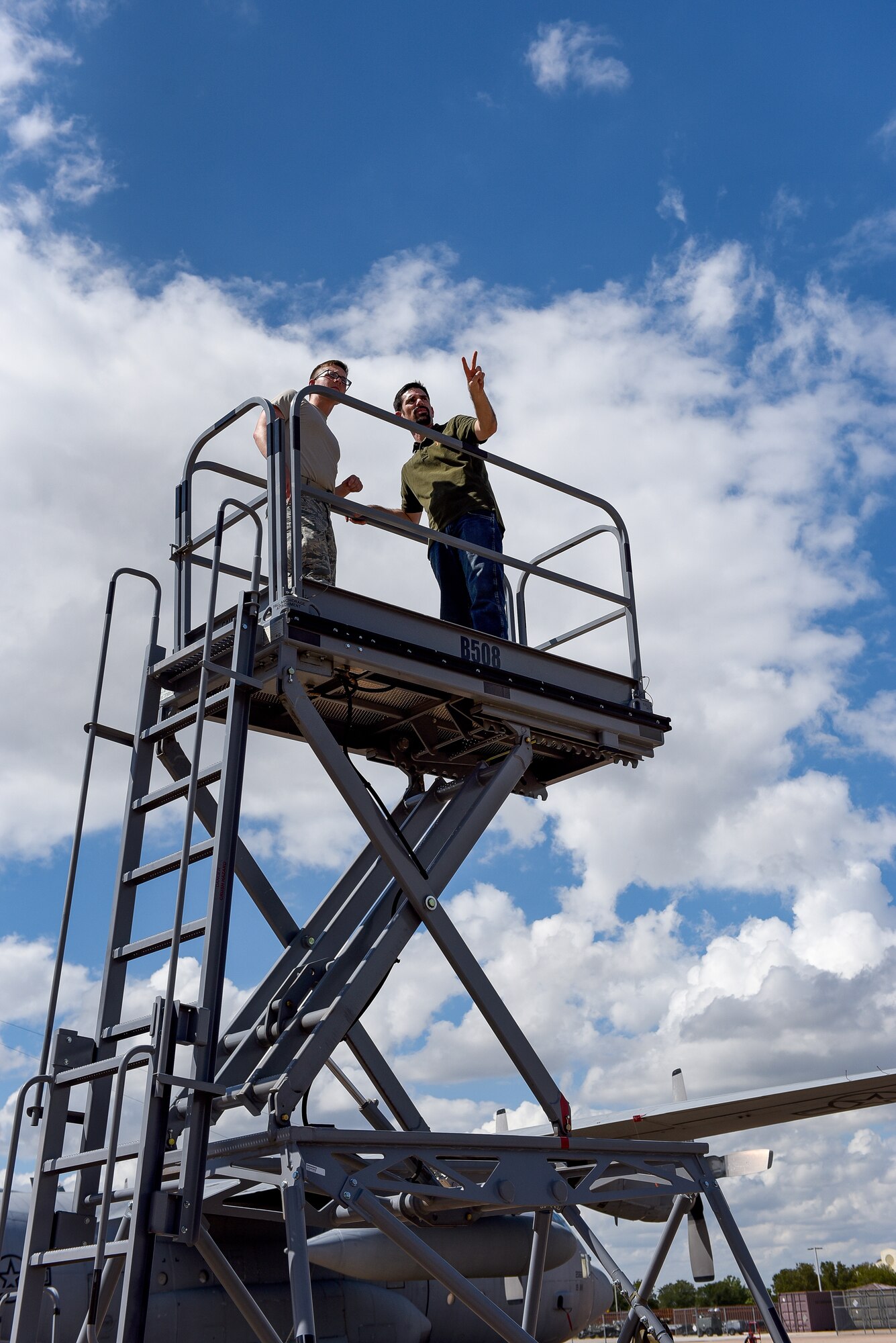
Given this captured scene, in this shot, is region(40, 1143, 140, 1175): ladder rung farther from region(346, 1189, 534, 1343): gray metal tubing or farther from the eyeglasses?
the eyeglasses

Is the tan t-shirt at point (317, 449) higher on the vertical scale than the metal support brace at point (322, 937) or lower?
higher

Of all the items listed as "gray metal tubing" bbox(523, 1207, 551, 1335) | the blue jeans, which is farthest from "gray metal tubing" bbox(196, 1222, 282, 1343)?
the blue jeans

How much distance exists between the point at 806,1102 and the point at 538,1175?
1453cm

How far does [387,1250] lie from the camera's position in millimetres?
11078

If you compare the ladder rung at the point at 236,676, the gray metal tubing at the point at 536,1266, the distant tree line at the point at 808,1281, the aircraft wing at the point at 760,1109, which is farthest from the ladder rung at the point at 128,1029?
the distant tree line at the point at 808,1281

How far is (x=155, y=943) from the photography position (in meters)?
7.95

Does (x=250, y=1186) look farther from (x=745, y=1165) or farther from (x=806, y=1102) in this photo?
(x=806, y=1102)

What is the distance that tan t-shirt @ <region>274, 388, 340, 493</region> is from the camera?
31.2 ft

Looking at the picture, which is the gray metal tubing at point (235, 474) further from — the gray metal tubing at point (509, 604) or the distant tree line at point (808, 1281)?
the distant tree line at point (808, 1281)

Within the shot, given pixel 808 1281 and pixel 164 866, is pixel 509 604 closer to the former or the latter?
pixel 164 866

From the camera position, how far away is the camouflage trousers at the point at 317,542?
9.21 m

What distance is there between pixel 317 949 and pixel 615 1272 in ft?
20.2

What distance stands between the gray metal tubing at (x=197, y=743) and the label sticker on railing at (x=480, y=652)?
1.74 meters

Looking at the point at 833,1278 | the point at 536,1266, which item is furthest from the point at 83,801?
the point at 833,1278
